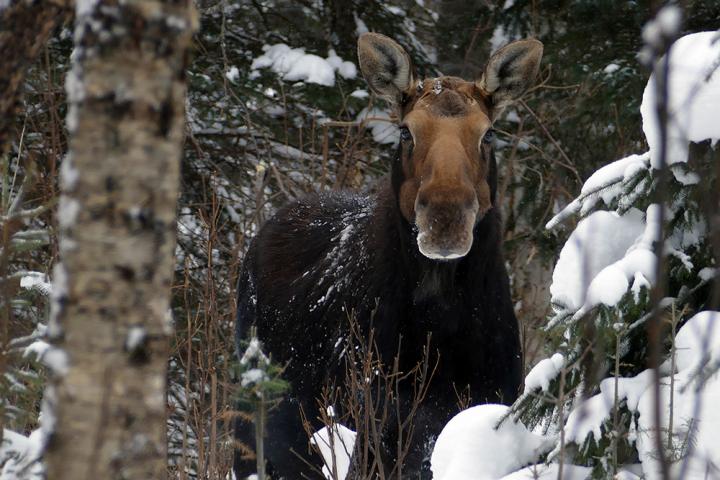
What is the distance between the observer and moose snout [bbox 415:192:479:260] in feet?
17.7

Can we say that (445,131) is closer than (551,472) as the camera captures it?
No

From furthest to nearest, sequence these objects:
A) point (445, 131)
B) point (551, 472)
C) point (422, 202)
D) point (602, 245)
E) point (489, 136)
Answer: point (489, 136), point (445, 131), point (422, 202), point (602, 245), point (551, 472)

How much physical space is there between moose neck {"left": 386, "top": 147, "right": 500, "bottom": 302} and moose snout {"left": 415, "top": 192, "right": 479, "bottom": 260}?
524mm

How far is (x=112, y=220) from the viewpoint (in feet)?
7.02

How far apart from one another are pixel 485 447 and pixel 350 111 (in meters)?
8.06

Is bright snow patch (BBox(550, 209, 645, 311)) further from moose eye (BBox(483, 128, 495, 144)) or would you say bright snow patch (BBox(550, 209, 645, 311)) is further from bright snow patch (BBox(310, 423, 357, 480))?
moose eye (BBox(483, 128, 495, 144))

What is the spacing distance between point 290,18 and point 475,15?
2.20 metres

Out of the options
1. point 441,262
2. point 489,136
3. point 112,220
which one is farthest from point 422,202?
point 112,220

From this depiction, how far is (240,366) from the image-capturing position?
2.81 m

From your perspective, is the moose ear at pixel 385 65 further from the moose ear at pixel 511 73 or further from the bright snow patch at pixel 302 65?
the bright snow patch at pixel 302 65

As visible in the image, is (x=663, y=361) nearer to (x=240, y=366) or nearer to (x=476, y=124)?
(x=240, y=366)

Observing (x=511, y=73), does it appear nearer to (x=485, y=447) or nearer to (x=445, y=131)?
(x=445, y=131)

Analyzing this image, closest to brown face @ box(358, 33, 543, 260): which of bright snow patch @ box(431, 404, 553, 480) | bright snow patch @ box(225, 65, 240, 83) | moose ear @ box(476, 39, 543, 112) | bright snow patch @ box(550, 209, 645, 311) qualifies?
moose ear @ box(476, 39, 543, 112)

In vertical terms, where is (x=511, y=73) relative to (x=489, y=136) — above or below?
above
